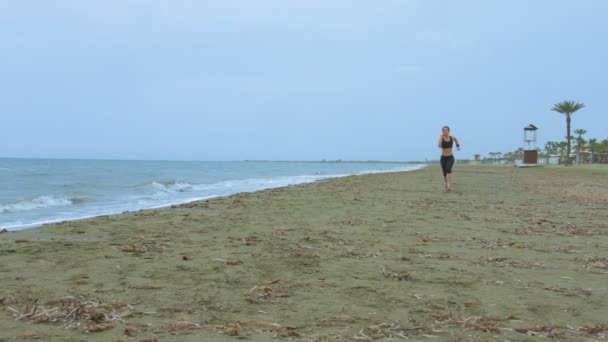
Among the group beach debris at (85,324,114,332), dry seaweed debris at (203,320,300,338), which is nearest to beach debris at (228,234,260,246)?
dry seaweed debris at (203,320,300,338)

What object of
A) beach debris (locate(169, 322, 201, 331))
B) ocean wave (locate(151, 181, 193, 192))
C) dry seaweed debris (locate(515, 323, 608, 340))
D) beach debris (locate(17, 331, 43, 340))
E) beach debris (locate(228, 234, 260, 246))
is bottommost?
ocean wave (locate(151, 181, 193, 192))

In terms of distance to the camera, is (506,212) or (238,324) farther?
(506,212)

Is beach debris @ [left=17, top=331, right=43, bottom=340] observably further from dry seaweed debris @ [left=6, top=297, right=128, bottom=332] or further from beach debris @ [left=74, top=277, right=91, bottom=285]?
beach debris @ [left=74, top=277, right=91, bottom=285]

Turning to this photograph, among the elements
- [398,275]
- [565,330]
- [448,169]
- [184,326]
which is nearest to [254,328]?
[184,326]

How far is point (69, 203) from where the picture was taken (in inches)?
534

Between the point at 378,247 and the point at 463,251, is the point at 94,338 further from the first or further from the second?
the point at 463,251

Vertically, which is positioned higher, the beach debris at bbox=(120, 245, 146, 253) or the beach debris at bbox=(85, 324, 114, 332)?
the beach debris at bbox=(120, 245, 146, 253)

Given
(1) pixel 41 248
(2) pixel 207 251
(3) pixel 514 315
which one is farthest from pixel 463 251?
(1) pixel 41 248

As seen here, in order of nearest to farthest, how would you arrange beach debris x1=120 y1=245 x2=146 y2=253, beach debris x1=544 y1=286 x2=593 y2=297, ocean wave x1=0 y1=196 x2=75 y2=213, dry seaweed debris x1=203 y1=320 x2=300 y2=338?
1. dry seaweed debris x1=203 y1=320 x2=300 y2=338
2. beach debris x1=544 y1=286 x2=593 y2=297
3. beach debris x1=120 y1=245 x2=146 y2=253
4. ocean wave x1=0 y1=196 x2=75 y2=213

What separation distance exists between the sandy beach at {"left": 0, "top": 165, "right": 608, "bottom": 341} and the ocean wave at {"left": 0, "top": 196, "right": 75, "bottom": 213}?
562 cm

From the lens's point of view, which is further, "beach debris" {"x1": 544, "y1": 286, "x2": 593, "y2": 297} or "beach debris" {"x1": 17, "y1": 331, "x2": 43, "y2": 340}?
"beach debris" {"x1": 544, "y1": 286, "x2": 593, "y2": 297}

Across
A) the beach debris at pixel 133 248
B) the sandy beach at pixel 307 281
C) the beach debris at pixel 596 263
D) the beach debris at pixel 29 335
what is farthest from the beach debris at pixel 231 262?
the beach debris at pixel 596 263

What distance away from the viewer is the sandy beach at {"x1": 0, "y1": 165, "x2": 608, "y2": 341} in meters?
2.86

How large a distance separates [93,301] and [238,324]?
108 cm
